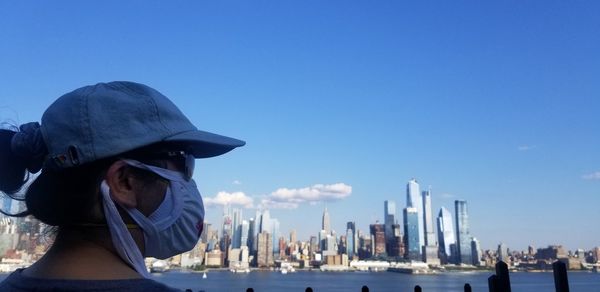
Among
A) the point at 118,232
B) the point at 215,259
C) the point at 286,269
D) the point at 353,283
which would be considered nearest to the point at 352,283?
the point at 353,283

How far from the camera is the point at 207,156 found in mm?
980

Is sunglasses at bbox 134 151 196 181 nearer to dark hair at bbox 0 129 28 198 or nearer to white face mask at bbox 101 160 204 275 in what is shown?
white face mask at bbox 101 160 204 275

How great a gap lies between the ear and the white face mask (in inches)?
0.4

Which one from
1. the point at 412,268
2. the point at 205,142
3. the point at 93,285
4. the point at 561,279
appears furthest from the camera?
the point at 412,268

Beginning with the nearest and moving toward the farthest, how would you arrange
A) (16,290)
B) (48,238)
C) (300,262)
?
(16,290)
(48,238)
(300,262)

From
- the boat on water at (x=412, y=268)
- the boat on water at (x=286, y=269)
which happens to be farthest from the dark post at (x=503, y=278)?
the boat on water at (x=412, y=268)

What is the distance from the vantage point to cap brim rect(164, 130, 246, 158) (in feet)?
2.68

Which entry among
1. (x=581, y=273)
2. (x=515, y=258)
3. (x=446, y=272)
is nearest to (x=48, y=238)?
(x=446, y=272)

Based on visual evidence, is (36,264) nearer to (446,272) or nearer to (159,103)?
(159,103)

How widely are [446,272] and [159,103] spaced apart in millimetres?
73510

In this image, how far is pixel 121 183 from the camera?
807 millimetres

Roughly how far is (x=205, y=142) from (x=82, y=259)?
1.00 ft

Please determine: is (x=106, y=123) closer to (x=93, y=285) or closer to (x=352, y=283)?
(x=93, y=285)

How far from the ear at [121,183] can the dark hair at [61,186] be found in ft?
0.04
